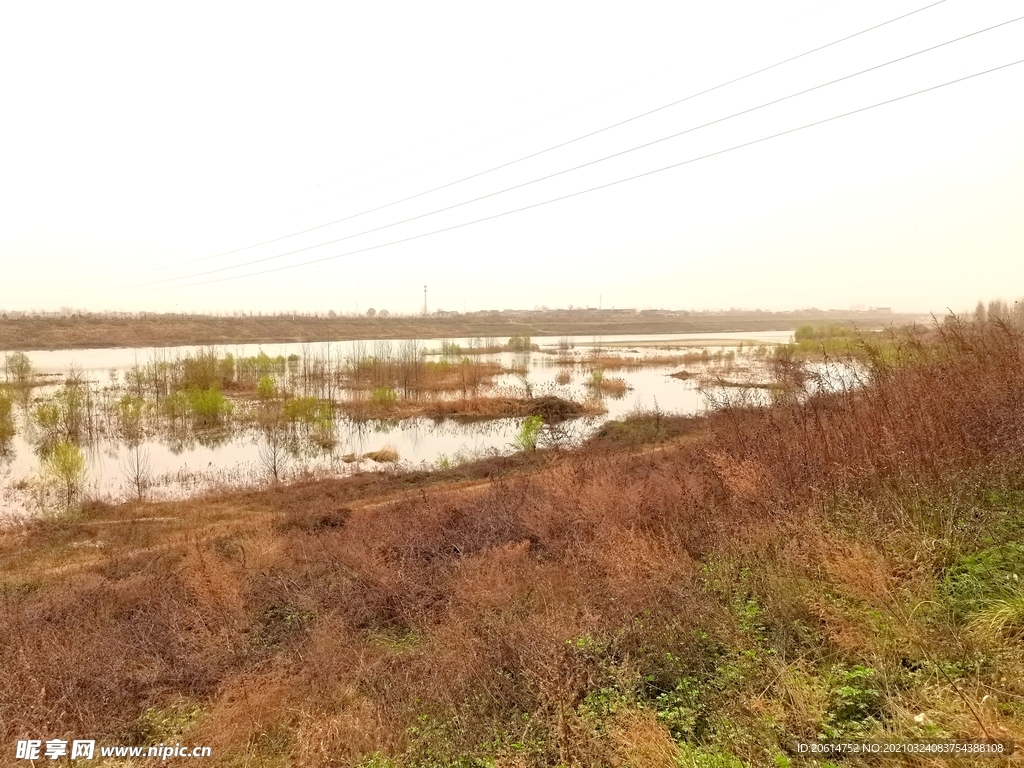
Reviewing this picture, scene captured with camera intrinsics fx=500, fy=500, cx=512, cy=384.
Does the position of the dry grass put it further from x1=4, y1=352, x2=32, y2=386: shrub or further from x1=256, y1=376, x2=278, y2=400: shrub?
x1=4, y1=352, x2=32, y2=386: shrub

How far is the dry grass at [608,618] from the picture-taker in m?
3.43

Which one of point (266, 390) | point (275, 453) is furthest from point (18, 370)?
point (275, 453)

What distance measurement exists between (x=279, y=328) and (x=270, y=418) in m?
45.7

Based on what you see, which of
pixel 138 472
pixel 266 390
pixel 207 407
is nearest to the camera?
pixel 138 472

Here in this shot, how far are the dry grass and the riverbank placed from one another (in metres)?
22.7

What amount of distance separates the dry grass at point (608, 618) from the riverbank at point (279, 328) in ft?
74.6

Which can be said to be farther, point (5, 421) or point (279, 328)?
point (279, 328)

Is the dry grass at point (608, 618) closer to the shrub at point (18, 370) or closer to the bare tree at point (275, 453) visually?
the bare tree at point (275, 453)

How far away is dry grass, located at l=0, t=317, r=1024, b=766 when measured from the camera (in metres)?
3.43

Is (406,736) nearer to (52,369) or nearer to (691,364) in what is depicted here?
(691,364)

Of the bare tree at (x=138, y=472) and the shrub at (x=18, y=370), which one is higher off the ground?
the shrub at (x=18, y=370)

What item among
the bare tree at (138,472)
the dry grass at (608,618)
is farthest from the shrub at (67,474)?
the dry grass at (608,618)

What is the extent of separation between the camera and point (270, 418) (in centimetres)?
2242
